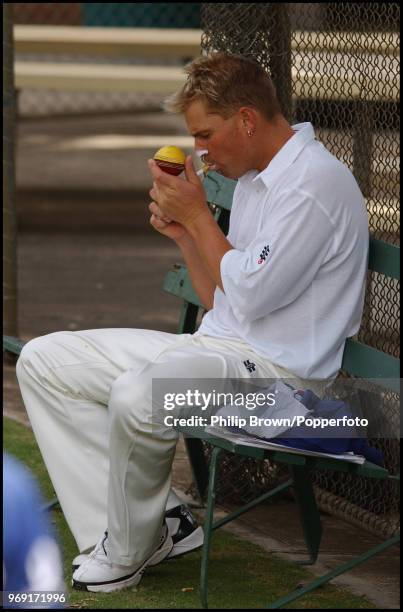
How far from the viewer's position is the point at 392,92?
478 cm

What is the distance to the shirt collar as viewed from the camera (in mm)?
3889

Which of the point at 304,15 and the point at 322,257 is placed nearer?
the point at 322,257

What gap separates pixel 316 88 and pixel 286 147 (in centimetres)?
104

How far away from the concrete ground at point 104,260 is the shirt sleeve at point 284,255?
933 millimetres

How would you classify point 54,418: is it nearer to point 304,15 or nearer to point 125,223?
point 304,15

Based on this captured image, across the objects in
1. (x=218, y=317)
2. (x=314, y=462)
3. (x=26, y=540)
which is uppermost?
(x=218, y=317)

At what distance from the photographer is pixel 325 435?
12.0 ft

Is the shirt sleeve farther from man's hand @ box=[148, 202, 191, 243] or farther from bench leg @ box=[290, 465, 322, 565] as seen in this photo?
bench leg @ box=[290, 465, 322, 565]

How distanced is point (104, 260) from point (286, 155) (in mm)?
6013

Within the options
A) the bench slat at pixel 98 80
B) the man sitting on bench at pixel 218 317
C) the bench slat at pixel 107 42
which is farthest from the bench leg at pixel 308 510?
the bench slat at pixel 107 42

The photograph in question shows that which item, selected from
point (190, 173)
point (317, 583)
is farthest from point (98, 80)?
point (317, 583)

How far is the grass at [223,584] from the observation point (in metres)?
3.98

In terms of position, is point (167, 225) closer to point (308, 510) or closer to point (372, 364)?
point (372, 364)

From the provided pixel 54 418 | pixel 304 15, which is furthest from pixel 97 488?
pixel 304 15
